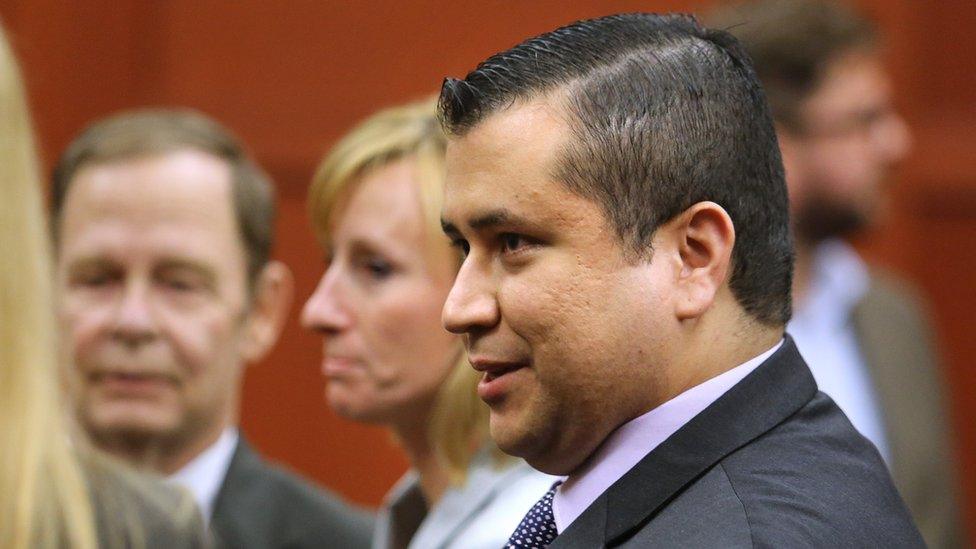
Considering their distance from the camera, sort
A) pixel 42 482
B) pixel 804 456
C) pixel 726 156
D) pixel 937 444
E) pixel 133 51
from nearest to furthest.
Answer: pixel 804 456 < pixel 726 156 < pixel 42 482 < pixel 937 444 < pixel 133 51

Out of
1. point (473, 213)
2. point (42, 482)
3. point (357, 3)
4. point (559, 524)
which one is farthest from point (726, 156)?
point (357, 3)

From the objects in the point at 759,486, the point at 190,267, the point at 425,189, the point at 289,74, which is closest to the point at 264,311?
the point at 190,267

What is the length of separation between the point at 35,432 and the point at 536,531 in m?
0.67

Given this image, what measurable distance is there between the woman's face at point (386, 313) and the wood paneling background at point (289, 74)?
2021 millimetres

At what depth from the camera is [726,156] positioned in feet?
5.99

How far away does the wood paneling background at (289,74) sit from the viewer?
16.5ft

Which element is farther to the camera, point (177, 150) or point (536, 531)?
point (177, 150)

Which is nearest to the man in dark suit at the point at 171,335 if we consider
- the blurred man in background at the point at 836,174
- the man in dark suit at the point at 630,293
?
the man in dark suit at the point at 630,293

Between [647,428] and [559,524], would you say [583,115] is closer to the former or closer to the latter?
[647,428]

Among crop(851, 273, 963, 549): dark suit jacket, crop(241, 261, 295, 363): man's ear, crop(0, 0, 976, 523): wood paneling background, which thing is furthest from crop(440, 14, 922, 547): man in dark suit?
crop(0, 0, 976, 523): wood paneling background

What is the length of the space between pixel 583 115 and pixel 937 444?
2.94m

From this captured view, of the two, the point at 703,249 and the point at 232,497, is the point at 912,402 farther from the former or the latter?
the point at 703,249

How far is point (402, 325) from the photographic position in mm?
2975

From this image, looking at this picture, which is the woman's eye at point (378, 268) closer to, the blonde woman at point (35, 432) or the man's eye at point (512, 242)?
the blonde woman at point (35, 432)
